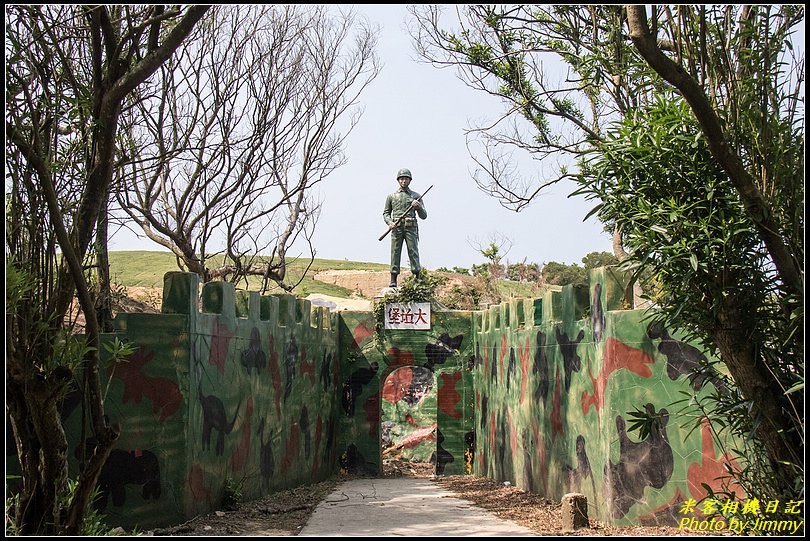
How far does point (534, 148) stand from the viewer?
50.6ft

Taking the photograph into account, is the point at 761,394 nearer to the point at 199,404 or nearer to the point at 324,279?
the point at 199,404

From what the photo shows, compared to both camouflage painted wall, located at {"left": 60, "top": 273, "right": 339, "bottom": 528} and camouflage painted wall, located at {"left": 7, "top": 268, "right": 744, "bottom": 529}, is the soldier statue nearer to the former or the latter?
camouflage painted wall, located at {"left": 7, "top": 268, "right": 744, "bottom": 529}

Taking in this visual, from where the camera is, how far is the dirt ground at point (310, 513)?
869 cm

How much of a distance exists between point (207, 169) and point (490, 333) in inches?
228

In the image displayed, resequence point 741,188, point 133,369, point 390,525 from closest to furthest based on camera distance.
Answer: point 741,188 → point 133,369 → point 390,525

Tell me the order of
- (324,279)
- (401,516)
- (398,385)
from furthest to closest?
(324,279)
(398,385)
(401,516)

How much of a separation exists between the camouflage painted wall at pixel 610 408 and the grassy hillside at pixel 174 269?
855 inches

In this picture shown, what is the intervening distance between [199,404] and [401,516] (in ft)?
9.32

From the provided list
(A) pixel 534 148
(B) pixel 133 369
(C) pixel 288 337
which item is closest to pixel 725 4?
(B) pixel 133 369

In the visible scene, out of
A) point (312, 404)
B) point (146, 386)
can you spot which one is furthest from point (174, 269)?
point (146, 386)

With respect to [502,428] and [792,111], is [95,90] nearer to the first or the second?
[792,111]

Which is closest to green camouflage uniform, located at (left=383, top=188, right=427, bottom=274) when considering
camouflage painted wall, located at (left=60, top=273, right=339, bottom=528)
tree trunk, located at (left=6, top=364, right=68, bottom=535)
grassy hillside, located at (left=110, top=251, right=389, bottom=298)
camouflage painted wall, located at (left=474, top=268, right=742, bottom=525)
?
camouflage painted wall, located at (left=60, top=273, right=339, bottom=528)

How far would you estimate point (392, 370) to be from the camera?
17.9m

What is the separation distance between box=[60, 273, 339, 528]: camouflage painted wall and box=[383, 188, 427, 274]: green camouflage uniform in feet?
18.2
